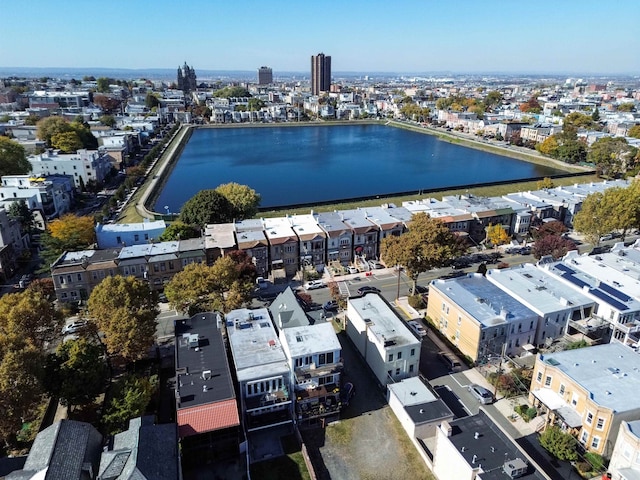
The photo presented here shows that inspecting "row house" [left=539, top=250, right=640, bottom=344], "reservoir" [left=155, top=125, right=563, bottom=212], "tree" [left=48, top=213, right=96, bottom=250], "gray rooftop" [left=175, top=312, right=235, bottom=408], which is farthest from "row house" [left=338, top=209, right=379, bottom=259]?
"tree" [left=48, top=213, right=96, bottom=250]

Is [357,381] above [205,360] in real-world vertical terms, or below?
below

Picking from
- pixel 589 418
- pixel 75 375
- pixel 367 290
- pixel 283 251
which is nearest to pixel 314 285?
pixel 283 251

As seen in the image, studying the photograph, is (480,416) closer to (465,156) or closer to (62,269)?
(62,269)

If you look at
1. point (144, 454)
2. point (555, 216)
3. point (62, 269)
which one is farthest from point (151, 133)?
point (144, 454)

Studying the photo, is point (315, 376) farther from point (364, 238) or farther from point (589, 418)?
point (364, 238)

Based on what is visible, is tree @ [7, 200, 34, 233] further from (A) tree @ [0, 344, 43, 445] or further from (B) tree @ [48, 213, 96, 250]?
(A) tree @ [0, 344, 43, 445]
